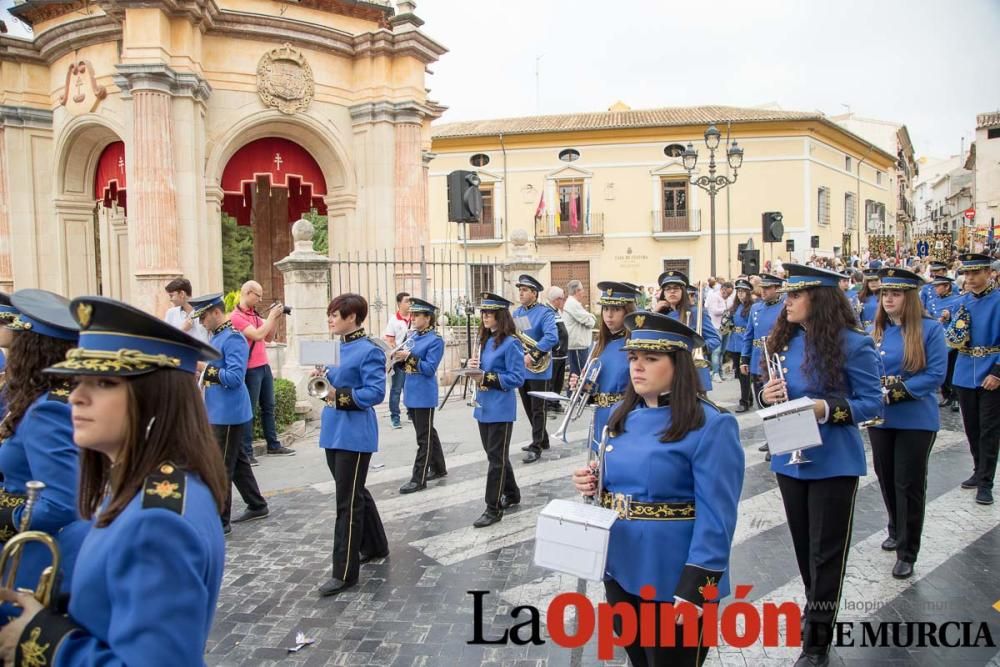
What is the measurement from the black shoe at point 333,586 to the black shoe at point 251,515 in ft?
6.42

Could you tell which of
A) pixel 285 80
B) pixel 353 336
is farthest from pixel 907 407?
pixel 285 80

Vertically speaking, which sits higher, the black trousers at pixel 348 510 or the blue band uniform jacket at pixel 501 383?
the blue band uniform jacket at pixel 501 383

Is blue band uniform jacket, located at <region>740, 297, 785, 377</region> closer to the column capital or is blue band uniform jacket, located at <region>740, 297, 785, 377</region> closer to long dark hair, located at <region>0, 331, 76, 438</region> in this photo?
long dark hair, located at <region>0, 331, 76, 438</region>

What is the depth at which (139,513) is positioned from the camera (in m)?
1.76

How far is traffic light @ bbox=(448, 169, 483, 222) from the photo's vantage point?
1206 centimetres

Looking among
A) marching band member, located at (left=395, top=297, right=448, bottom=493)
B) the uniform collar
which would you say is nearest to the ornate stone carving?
marching band member, located at (left=395, top=297, right=448, bottom=493)

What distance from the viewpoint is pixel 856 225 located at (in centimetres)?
4278

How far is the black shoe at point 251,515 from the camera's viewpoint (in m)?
6.75

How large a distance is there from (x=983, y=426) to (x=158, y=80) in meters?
13.1

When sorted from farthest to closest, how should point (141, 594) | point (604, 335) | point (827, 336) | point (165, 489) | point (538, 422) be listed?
point (538, 422) → point (604, 335) → point (827, 336) → point (165, 489) → point (141, 594)

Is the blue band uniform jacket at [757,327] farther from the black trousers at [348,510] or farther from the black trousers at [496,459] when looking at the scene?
the black trousers at [348,510]

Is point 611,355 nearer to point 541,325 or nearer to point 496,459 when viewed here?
point 496,459

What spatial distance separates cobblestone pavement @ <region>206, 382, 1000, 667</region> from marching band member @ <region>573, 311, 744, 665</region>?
833 mm

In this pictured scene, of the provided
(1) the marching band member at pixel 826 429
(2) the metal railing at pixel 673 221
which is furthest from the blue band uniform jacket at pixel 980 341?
(2) the metal railing at pixel 673 221
